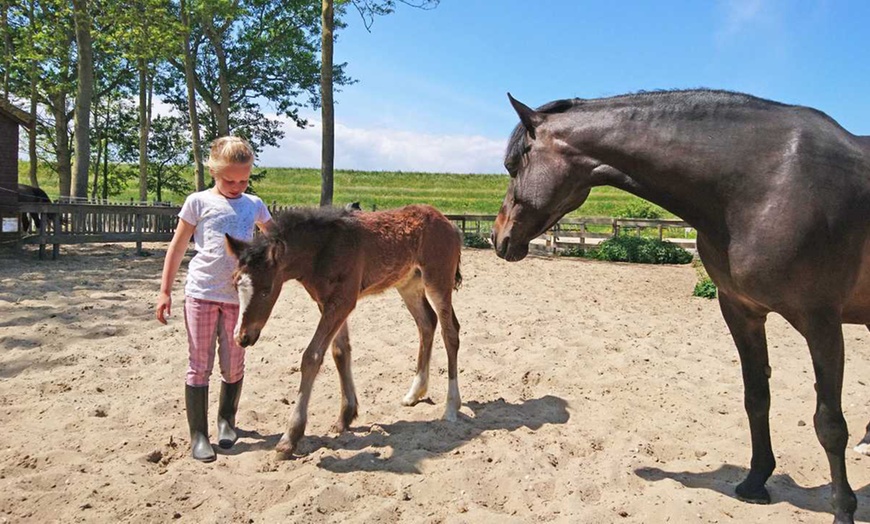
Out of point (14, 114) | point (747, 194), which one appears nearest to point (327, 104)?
point (14, 114)

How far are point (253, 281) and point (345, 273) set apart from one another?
835 millimetres

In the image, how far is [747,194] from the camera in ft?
10.2

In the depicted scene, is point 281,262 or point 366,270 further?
point 366,270

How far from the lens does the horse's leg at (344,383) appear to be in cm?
474

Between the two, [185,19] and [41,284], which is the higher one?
[185,19]

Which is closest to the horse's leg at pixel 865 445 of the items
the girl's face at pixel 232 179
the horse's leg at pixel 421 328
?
the horse's leg at pixel 421 328

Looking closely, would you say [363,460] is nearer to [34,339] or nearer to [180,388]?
[180,388]

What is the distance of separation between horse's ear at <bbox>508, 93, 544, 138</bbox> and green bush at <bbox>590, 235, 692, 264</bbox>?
1654 cm

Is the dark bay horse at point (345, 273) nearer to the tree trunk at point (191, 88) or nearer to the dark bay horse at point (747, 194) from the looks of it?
the dark bay horse at point (747, 194)

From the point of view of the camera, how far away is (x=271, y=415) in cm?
498

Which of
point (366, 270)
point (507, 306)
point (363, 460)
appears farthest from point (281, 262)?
point (507, 306)

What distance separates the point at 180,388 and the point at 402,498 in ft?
9.31

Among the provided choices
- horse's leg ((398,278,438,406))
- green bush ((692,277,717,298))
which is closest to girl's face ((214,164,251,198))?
horse's leg ((398,278,438,406))

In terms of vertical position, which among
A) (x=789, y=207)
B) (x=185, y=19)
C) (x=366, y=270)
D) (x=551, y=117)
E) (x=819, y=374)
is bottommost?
(x=819, y=374)
